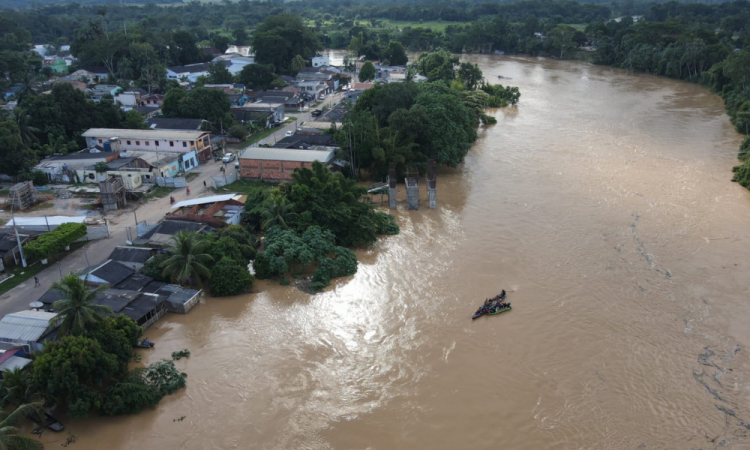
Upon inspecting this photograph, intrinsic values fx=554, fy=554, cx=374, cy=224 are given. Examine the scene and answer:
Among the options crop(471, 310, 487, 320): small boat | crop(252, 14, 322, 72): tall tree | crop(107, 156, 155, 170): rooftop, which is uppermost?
crop(252, 14, 322, 72): tall tree

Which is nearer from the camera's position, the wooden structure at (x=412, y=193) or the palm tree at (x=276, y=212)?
the palm tree at (x=276, y=212)

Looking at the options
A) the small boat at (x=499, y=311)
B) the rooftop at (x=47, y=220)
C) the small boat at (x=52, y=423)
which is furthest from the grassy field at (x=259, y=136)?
the small boat at (x=52, y=423)

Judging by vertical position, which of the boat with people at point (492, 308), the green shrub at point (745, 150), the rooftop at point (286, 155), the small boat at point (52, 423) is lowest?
the small boat at point (52, 423)

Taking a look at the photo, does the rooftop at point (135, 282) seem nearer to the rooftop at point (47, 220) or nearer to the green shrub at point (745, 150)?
the rooftop at point (47, 220)

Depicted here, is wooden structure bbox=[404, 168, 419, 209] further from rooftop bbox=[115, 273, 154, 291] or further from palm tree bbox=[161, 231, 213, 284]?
rooftop bbox=[115, 273, 154, 291]

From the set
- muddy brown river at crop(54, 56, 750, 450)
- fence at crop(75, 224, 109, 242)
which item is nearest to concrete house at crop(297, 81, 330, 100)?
muddy brown river at crop(54, 56, 750, 450)

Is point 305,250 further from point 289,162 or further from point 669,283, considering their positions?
point 669,283

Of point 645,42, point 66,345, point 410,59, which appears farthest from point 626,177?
point 410,59
